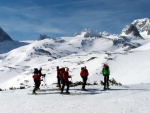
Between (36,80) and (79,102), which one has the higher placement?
(36,80)

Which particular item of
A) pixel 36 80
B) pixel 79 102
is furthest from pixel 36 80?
pixel 79 102

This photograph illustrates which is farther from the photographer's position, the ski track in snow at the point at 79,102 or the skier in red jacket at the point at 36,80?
the skier in red jacket at the point at 36,80

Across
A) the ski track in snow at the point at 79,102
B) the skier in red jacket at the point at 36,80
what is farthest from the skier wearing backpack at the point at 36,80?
the ski track in snow at the point at 79,102

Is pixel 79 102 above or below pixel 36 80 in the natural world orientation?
below

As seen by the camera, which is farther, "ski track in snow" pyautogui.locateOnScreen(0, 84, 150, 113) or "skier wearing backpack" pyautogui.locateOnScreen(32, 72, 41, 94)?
"skier wearing backpack" pyautogui.locateOnScreen(32, 72, 41, 94)

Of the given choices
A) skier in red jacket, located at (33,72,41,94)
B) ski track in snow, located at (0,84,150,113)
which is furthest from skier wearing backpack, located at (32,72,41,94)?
ski track in snow, located at (0,84,150,113)

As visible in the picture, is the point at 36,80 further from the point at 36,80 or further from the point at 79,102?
the point at 79,102

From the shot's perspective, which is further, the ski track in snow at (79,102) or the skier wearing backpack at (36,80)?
the skier wearing backpack at (36,80)

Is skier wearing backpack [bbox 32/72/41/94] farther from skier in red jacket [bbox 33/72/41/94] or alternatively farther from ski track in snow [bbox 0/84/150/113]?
ski track in snow [bbox 0/84/150/113]

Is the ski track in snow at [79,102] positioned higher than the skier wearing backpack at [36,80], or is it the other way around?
the skier wearing backpack at [36,80]

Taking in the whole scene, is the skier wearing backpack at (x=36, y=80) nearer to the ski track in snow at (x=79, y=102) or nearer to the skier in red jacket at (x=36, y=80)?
the skier in red jacket at (x=36, y=80)

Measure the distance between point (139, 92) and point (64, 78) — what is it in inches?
237

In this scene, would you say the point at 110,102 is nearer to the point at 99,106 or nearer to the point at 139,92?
the point at 99,106

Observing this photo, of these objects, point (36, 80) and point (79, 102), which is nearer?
point (79, 102)
